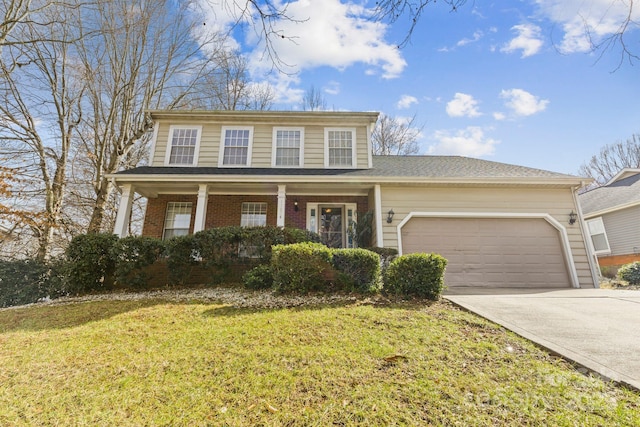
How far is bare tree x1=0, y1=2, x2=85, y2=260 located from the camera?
29.1ft

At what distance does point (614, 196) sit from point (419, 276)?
1583 centimetres

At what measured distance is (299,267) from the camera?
5535mm

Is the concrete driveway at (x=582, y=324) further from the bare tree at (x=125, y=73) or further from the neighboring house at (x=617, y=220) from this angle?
the bare tree at (x=125, y=73)

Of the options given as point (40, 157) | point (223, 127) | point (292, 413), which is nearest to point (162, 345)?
point (292, 413)

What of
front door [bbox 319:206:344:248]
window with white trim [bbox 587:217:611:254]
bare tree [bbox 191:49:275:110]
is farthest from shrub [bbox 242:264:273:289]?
window with white trim [bbox 587:217:611:254]

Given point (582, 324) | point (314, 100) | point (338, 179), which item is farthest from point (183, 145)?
point (582, 324)

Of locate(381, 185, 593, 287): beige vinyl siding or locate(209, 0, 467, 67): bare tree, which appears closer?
locate(209, 0, 467, 67): bare tree

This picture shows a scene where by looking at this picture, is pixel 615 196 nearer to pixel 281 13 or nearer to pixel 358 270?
pixel 358 270

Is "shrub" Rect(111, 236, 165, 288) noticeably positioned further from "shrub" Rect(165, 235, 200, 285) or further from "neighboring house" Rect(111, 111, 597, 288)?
"neighboring house" Rect(111, 111, 597, 288)

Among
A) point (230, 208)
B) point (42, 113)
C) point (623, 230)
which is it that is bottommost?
point (623, 230)

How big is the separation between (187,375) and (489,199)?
8.56m

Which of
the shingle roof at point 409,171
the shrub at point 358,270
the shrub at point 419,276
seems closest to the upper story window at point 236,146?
the shingle roof at point 409,171

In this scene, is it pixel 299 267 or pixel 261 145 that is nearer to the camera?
pixel 299 267

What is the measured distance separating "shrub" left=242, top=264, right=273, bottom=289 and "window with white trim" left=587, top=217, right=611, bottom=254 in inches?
667
